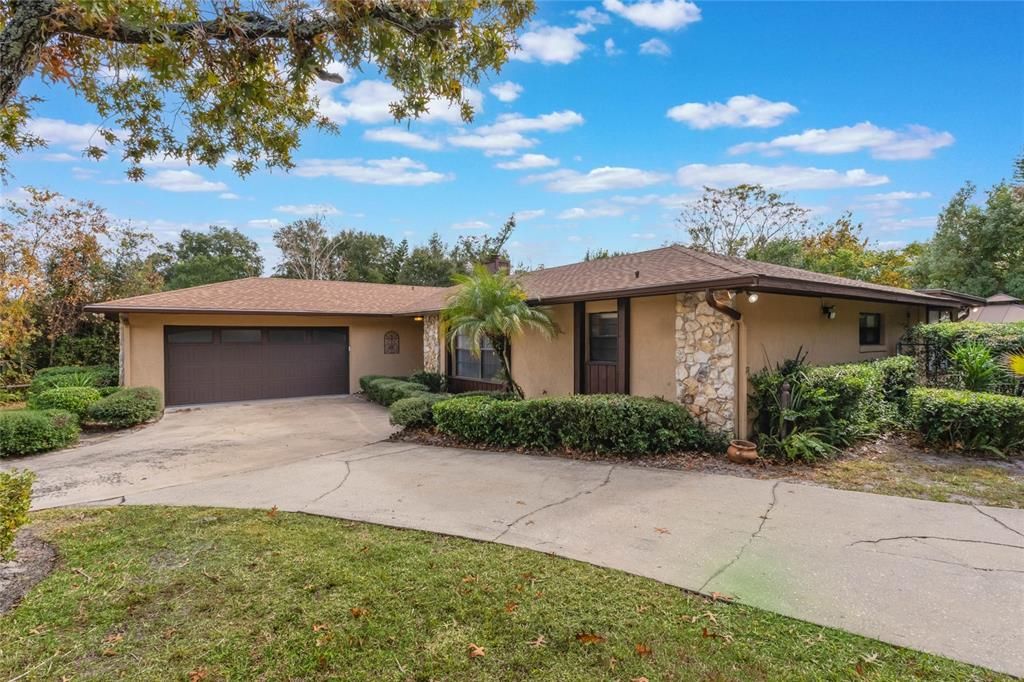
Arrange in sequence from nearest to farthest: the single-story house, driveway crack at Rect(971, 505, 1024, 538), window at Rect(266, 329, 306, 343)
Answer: driveway crack at Rect(971, 505, 1024, 538) → the single-story house → window at Rect(266, 329, 306, 343)

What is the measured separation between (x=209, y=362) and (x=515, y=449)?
33.9 ft

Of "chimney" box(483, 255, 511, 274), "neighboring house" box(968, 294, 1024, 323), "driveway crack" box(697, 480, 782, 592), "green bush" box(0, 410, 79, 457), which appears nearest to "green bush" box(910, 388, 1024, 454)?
"driveway crack" box(697, 480, 782, 592)

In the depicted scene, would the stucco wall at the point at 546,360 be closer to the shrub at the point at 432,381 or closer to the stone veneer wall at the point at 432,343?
the shrub at the point at 432,381

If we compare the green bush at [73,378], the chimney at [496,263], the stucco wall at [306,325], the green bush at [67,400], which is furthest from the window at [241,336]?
the chimney at [496,263]

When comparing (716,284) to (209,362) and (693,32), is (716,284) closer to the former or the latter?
(693,32)

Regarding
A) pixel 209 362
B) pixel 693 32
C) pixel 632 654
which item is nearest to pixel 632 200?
pixel 693 32

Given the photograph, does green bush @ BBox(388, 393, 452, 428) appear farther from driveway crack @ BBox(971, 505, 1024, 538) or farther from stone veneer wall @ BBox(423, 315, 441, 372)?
driveway crack @ BBox(971, 505, 1024, 538)

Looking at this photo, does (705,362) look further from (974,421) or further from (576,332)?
(974,421)

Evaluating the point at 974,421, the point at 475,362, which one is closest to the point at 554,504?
the point at 974,421

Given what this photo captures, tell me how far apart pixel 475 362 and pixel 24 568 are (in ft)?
31.4

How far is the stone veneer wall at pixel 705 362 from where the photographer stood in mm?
6969

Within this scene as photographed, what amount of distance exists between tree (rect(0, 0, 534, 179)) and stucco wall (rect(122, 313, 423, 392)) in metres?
9.79

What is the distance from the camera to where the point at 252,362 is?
13977 millimetres

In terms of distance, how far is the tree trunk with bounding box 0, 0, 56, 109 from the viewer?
9.27 feet
